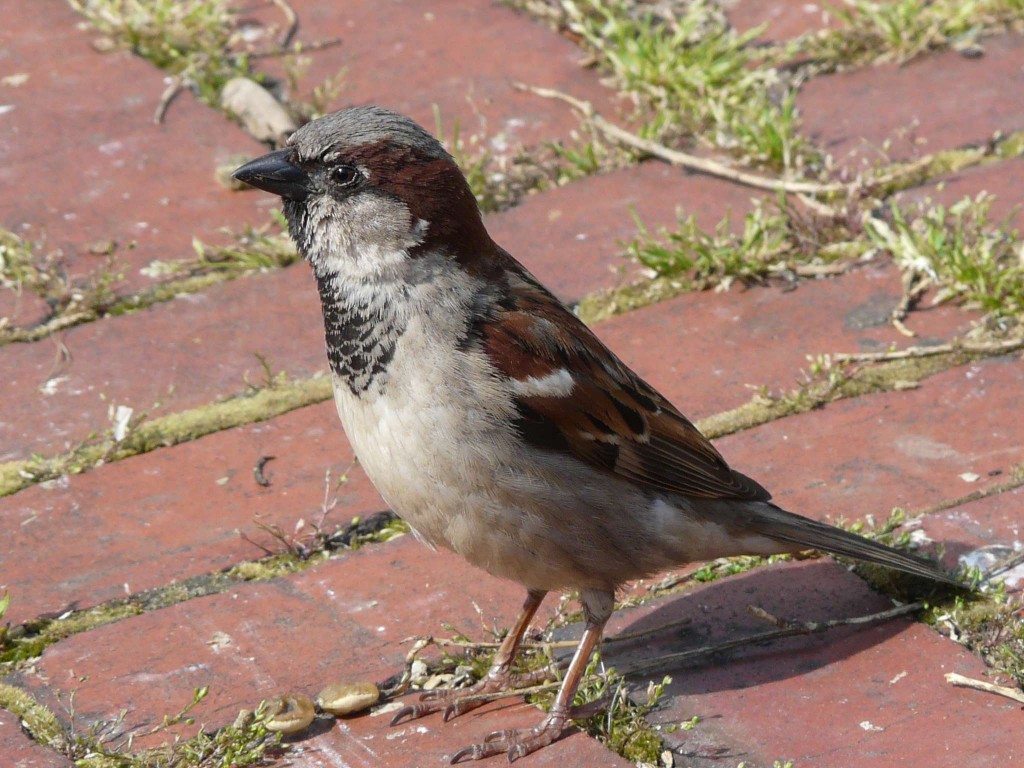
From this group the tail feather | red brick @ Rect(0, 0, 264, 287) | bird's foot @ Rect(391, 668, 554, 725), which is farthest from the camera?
red brick @ Rect(0, 0, 264, 287)

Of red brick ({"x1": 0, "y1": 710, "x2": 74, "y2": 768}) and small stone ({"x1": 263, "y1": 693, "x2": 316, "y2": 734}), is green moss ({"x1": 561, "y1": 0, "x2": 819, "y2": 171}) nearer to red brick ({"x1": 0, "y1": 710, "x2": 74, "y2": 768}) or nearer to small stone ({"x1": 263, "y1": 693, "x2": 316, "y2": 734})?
small stone ({"x1": 263, "y1": 693, "x2": 316, "y2": 734})

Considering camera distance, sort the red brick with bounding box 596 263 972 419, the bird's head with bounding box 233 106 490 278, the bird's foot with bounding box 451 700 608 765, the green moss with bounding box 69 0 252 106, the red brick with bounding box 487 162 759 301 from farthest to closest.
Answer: the green moss with bounding box 69 0 252 106 → the red brick with bounding box 487 162 759 301 → the red brick with bounding box 596 263 972 419 → the bird's head with bounding box 233 106 490 278 → the bird's foot with bounding box 451 700 608 765

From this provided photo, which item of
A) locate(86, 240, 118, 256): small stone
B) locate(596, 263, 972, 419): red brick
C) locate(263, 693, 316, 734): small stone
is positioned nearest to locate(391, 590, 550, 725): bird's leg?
locate(263, 693, 316, 734): small stone

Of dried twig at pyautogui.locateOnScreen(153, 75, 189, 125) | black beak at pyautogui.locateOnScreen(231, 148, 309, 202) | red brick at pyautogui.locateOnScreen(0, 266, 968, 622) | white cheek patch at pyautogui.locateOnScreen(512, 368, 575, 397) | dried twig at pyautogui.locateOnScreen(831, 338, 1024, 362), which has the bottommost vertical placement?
red brick at pyautogui.locateOnScreen(0, 266, 968, 622)

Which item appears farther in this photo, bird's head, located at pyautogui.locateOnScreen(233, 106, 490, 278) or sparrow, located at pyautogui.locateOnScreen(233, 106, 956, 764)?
bird's head, located at pyautogui.locateOnScreen(233, 106, 490, 278)

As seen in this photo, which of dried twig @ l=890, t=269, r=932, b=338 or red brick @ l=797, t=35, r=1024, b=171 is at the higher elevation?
red brick @ l=797, t=35, r=1024, b=171

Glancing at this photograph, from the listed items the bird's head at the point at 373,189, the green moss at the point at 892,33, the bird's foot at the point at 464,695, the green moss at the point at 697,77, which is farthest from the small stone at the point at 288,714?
the green moss at the point at 892,33

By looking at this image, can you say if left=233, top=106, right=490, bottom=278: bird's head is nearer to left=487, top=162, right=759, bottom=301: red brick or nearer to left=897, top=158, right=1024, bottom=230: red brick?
left=487, top=162, right=759, bottom=301: red brick

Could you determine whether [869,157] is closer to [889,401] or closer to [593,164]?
[593,164]

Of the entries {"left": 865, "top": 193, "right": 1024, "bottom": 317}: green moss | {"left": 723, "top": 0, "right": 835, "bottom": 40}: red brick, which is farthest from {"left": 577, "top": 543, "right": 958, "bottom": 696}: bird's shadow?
{"left": 723, "top": 0, "right": 835, "bottom": 40}: red brick

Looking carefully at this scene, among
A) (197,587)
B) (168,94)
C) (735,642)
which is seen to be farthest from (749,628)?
(168,94)
